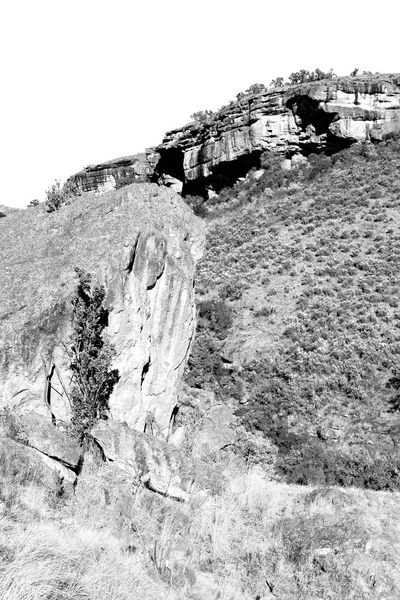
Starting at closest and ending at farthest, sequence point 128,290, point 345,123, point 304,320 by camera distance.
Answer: point 128,290
point 304,320
point 345,123

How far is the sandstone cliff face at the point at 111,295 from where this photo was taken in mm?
11805

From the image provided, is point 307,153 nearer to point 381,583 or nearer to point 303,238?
point 303,238

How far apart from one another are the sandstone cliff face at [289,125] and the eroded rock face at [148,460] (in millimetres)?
36947

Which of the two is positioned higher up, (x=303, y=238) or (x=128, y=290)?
(x=128, y=290)

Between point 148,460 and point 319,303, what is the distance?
1540cm

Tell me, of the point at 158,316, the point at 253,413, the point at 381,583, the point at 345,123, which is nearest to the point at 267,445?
the point at 253,413

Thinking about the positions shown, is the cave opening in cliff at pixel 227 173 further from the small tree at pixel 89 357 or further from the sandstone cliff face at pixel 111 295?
the small tree at pixel 89 357

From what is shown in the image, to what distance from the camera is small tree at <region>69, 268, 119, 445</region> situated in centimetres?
1184

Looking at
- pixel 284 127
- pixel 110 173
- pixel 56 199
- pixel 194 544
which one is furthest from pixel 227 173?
pixel 194 544

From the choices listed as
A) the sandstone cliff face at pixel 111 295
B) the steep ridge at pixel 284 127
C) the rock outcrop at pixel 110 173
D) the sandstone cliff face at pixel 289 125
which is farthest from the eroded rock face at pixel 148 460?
the rock outcrop at pixel 110 173

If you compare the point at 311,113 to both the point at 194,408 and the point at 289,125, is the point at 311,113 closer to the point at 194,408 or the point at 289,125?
the point at 289,125

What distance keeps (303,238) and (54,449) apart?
82.6 feet

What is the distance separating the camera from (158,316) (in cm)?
1477

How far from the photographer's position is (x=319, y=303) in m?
23.0
